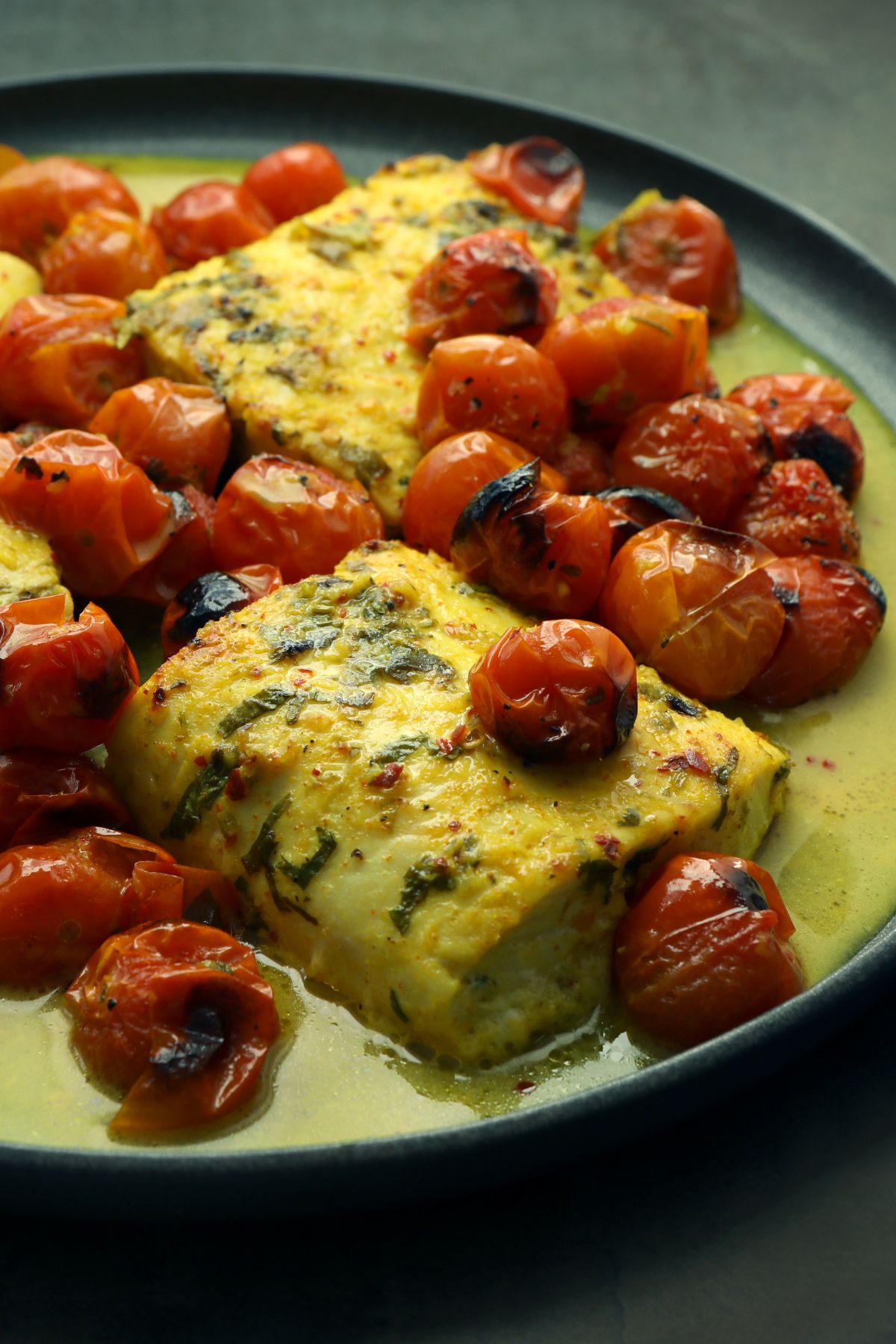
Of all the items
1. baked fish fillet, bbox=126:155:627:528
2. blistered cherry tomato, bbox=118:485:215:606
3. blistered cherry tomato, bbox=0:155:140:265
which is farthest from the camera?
blistered cherry tomato, bbox=0:155:140:265

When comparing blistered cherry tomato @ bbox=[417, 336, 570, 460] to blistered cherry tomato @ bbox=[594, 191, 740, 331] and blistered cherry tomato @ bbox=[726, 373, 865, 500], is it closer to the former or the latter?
blistered cherry tomato @ bbox=[726, 373, 865, 500]

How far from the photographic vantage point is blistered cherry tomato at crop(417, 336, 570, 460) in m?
4.16

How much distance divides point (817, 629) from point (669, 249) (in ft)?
6.34

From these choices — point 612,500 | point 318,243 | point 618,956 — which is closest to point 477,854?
point 618,956

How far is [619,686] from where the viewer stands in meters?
3.25

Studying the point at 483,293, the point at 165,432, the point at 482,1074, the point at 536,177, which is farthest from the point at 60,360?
the point at 482,1074

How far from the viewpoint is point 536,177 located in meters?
5.30

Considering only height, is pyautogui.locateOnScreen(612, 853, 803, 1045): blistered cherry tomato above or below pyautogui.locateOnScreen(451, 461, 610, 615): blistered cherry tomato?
below

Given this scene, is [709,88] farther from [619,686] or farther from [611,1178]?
[611,1178]

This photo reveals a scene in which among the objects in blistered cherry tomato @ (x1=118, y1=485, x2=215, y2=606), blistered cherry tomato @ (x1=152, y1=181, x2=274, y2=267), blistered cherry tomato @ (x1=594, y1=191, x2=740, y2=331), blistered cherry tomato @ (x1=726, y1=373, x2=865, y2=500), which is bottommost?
blistered cherry tomato @ (x1=118, y1=485, x2=215, y2=606)

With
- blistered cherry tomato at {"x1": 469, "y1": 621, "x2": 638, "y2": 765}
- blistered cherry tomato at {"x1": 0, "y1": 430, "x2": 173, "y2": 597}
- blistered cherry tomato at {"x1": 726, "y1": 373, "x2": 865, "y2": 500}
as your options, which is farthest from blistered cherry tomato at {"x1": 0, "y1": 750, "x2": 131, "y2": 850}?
blistered cherry tomato at {"x1": 726, "y1": 373, "x2": 865, "y2": 500}

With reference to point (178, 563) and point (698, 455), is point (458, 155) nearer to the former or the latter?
point (698, 455)

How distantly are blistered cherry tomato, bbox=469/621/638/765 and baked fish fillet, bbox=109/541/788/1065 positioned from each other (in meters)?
0.08

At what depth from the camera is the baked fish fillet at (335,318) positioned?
430 centimetres
